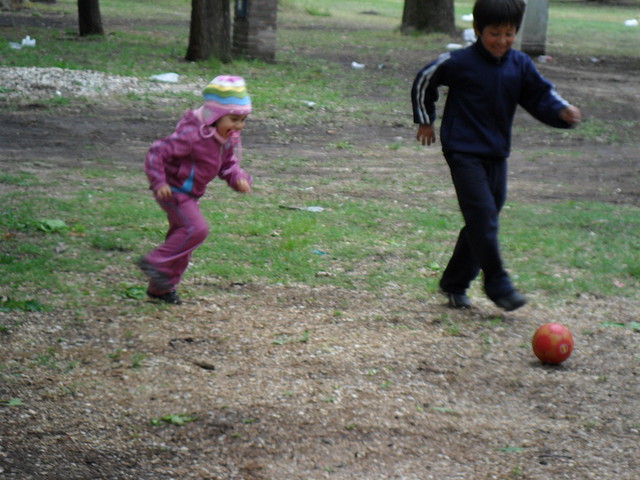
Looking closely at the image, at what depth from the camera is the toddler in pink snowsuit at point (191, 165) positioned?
206 inches

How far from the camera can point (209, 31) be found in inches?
649

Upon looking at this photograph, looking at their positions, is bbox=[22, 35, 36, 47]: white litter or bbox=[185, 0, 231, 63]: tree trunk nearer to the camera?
bbox=[185, 0, 231, 63]: tree trunk

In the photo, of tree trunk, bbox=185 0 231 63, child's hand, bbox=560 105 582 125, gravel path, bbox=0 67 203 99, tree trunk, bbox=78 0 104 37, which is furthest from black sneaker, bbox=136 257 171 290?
tree trunk, bbox=78 0 104 37

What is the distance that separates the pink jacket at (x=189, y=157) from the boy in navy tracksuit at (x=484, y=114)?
1.17 metres

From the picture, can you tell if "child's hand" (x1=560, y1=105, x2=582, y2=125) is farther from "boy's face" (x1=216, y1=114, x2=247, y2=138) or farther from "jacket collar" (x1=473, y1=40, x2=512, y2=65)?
"boy's face" (x1=216, y1=114, x2=247, y2=138)

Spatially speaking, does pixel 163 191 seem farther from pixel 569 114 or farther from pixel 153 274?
pixel 569 114

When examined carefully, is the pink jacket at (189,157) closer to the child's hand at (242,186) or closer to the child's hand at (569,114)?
the child's hand at (242,186)

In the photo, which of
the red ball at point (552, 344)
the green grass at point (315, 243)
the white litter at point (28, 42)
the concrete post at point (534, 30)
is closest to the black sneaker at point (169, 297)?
the green grass at point (315, 243)

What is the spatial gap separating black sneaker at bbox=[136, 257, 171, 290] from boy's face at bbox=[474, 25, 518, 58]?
225 cm

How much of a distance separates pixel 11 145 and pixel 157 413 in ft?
22.6

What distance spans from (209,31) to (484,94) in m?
11.8

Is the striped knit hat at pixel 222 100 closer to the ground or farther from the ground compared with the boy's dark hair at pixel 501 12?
closer to the ground

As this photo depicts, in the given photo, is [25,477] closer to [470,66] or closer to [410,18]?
[470,66]

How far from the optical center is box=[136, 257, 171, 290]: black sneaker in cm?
545
